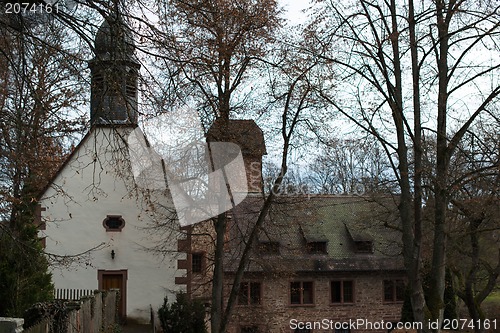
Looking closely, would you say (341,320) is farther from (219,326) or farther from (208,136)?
(208,136)

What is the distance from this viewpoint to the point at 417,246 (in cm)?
1162

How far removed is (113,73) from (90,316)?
21.2 feet

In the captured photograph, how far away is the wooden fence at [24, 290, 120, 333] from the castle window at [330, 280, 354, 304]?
1230cm

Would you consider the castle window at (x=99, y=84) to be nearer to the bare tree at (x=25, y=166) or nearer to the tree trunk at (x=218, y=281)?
the bare tree at (x=25, y=166)

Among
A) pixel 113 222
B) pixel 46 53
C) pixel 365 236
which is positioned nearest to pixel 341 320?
pixel 365 236

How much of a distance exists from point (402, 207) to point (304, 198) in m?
5.97

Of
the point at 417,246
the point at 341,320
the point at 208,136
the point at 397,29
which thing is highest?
the point at 397,29

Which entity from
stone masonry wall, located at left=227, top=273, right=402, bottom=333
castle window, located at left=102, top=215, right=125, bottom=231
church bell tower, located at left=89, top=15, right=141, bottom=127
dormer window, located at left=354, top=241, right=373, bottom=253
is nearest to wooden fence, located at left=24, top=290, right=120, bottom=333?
church bell tower, located at left=89, top=15, right=141, bottom=127

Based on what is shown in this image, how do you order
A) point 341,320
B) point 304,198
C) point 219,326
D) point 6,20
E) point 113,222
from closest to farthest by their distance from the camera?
point 6,20 → point 219,326 → point 304,198 → point 113,222 → point 341,320

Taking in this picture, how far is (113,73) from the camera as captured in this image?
282 inches

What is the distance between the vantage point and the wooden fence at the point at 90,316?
8882 mm

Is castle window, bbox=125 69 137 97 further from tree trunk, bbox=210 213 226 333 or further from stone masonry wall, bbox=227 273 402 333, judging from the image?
stone masonry wall, bbox=227 273 402 333

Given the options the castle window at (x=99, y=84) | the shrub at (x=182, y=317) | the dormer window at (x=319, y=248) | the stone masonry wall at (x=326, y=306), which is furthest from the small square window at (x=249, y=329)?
the castle window at (x=99, y=84)

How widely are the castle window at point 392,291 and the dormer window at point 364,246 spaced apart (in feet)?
5.19
